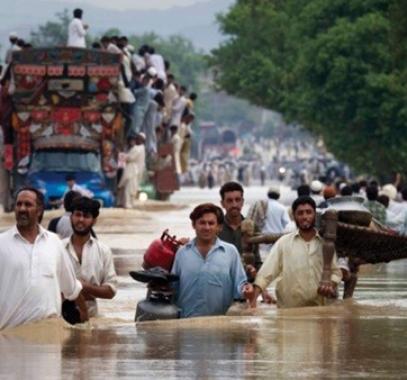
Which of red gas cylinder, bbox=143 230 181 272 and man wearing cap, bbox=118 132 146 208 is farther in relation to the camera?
man wearing cap, bbox=118 132 146 208

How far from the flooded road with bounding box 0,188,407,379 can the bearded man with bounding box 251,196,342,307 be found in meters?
0.18

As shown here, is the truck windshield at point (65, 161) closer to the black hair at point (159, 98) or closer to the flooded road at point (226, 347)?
the black hair at point (159, 98)

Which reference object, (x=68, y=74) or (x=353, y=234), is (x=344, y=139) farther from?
(x=353, y=234)

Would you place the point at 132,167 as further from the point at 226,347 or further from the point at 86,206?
the point at 226,347

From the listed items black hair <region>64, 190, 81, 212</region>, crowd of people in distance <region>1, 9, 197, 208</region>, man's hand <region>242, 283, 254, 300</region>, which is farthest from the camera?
crowd of people in distance <region>1, 9, 197, 208</region>

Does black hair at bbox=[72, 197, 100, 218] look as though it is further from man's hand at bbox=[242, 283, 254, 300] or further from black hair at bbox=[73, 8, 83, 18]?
black hair at bbox=[73, 8, 83, 18]

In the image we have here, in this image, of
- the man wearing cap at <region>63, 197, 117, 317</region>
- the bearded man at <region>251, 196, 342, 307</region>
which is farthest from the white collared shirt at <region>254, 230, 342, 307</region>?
the man wearing cap at <region>63, 197, 117, 317</region>

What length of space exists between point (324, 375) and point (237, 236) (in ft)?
16.1

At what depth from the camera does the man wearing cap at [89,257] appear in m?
15.2

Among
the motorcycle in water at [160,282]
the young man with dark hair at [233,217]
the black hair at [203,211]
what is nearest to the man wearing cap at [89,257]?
the motorcycle in water at [160,282]

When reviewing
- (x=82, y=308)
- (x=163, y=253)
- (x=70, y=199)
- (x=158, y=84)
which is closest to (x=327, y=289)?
(x=163, y=253)

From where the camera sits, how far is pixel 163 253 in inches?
609

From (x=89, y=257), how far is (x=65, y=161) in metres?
31.5

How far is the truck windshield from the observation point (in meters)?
46.5
